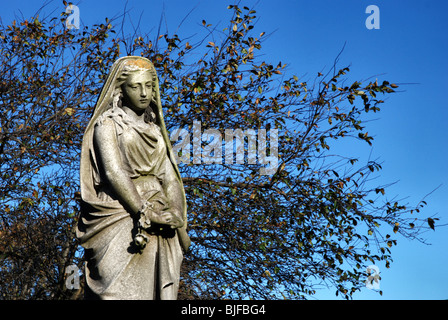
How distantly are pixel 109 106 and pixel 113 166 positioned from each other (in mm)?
609

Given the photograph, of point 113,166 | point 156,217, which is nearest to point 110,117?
point 113,166

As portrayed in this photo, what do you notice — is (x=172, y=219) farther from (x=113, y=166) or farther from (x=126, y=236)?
(x=113, y=166)

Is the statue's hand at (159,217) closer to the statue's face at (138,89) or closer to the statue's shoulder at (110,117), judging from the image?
the statue's shoulder at (110,117)

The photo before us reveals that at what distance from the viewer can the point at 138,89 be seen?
5.28m

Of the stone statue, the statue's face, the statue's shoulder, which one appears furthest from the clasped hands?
the statue's face

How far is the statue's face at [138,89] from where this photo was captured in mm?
5262

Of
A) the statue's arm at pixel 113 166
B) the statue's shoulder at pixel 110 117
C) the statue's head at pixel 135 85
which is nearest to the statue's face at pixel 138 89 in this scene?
the statue's head at pixel 135 85

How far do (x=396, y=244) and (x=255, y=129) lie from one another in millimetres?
2899

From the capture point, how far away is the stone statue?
4.80 m

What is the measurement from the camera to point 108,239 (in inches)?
191

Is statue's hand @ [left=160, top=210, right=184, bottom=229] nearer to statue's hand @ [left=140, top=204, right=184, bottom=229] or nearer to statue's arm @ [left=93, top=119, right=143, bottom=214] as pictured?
statue's hand @ [left=140, top=204, right=184, bottom=229]

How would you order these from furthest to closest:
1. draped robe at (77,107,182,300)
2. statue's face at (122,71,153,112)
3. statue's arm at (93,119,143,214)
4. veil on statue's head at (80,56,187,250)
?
1. statue's face at (122,71,153,112)
2. veil on statue's head at (80,56,187,250)
3. statue's arm at (93,119,143,214)
4. draped robe at (77,107,182,300)

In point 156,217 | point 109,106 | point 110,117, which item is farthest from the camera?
point 109,106
